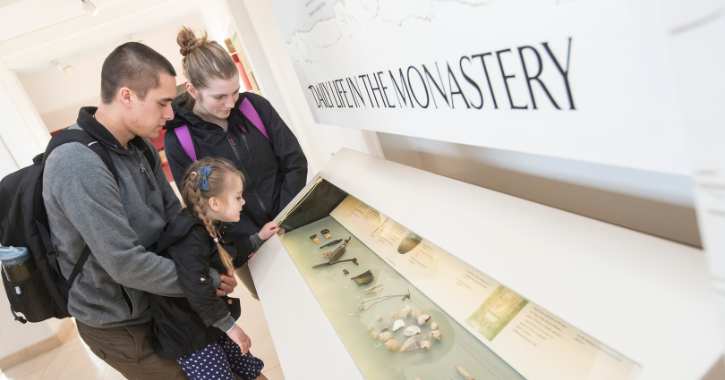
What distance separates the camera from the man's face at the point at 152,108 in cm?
166

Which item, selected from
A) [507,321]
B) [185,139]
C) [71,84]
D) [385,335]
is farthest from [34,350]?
[71,84]

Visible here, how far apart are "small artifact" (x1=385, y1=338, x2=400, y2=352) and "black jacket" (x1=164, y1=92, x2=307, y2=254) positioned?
112 centimetres

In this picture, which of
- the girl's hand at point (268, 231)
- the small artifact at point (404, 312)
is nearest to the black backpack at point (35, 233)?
the girl's hand at point (268, 231)

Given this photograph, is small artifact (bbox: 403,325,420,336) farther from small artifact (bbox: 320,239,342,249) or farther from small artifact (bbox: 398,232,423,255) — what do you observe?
small artifact (bbox: 320,239,342,249)

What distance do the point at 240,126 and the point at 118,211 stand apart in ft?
2.83

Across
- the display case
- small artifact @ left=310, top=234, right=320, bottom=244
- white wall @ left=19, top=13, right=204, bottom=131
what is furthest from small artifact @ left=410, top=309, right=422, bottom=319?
white wall @ left=19, top=13, right=204, bottom=131

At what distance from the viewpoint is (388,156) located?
98.9 inches

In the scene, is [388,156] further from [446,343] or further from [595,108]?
[595,108]

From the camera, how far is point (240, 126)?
229 cm

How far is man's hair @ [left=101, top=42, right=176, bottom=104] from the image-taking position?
5.33 ft

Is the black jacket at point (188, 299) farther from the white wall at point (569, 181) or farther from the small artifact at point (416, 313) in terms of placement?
the white wall at point (569, 181)

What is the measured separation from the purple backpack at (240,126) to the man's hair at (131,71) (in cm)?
55

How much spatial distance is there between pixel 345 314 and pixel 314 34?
3.54ft

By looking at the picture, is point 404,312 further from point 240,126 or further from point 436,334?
point 240,126
